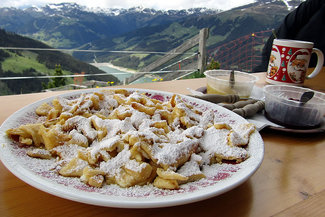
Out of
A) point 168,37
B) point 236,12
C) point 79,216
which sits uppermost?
point 236,12

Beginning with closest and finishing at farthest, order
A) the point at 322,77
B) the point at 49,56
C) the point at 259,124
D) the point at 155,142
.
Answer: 1. the point at 155,142
2. the point at 259,124
3. the point at 322,77
4. the point at 49,56

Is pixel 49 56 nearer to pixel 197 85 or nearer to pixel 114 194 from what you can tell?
pixel 197 85

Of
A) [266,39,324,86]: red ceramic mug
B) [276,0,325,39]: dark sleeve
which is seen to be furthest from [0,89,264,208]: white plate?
[276,0,325,39]: dark sleeve

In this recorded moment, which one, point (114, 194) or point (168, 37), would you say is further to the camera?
point (168, 37)

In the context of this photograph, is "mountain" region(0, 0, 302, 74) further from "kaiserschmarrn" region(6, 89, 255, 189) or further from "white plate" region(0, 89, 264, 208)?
"white plate" region(0, 89, 264, 208)

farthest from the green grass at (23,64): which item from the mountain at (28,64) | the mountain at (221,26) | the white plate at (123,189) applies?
the white plate at (123,189)

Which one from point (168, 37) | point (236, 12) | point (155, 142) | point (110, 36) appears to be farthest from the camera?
point (110, 36)

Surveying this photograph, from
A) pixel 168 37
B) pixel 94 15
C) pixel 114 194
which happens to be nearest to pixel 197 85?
pixel 114 194
